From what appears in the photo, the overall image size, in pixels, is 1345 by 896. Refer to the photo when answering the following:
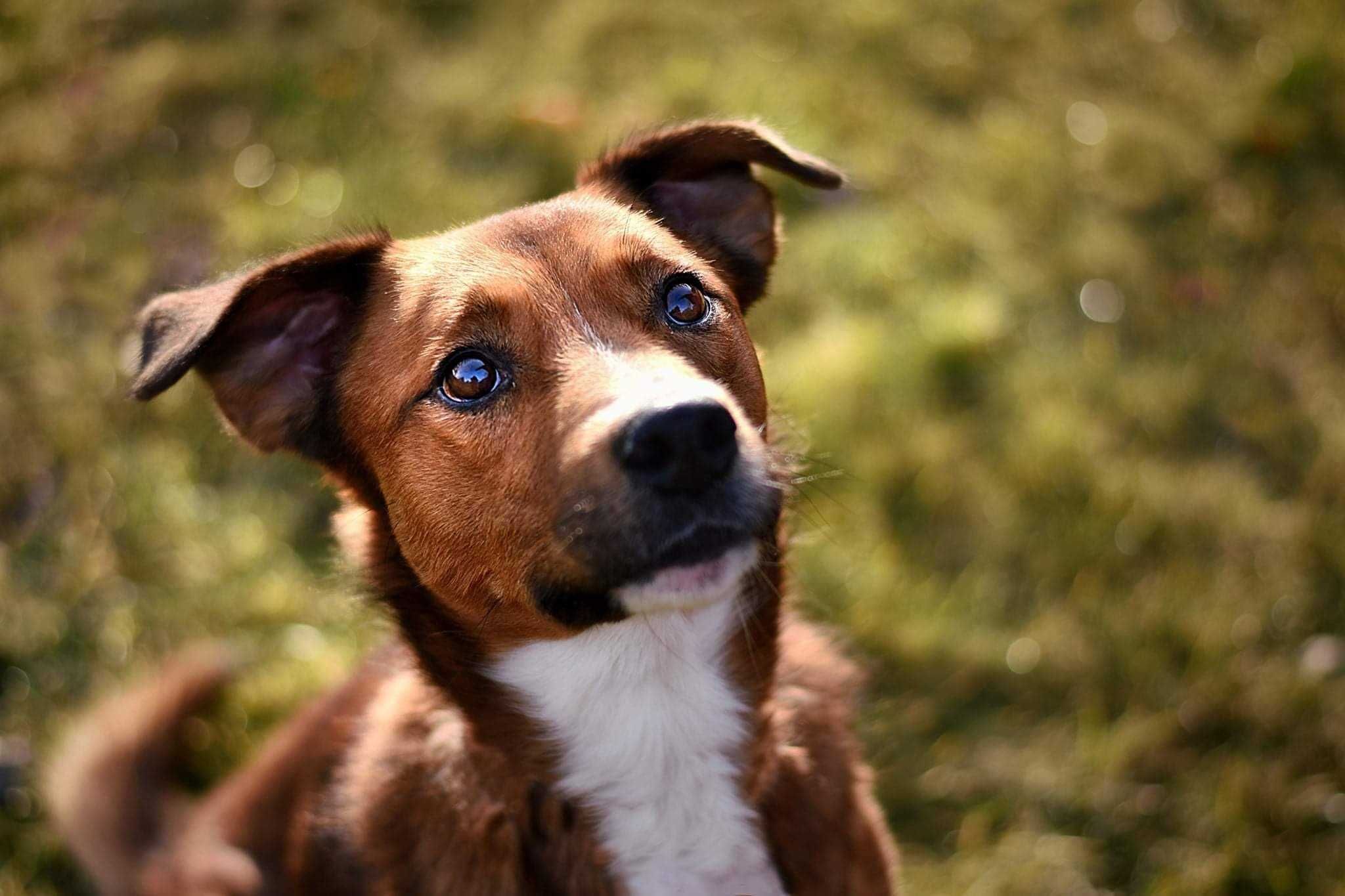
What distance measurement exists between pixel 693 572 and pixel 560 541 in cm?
29

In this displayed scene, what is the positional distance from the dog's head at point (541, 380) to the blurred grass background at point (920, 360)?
Answer: 566 millimetres

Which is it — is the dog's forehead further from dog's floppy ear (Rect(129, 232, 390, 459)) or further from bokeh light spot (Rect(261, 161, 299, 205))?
bokeh light spot (Rect(261, 161, 299, 205))

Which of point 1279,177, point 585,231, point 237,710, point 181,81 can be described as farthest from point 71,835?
point 1279,177

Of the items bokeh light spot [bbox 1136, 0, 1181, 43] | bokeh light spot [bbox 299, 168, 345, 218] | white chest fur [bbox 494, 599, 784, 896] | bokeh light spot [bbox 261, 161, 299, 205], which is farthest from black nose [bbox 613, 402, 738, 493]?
bokeh light spot [bbox 1136, 0, 1181, 43]

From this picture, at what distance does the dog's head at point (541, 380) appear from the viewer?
7.77 ft

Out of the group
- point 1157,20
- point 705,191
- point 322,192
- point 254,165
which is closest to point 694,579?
point 705,191

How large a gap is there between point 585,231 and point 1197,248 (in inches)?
146

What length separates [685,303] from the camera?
2809mm

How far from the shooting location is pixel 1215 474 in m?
4.53

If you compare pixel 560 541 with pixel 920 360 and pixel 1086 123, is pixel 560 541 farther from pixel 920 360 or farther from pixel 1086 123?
pixel 1086 123

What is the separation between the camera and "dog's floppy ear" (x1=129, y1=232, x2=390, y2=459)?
271cm

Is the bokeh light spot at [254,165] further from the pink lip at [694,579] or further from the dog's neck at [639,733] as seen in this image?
the pink lip at [694,579]

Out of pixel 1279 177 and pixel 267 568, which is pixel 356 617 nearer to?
pixel 267 568

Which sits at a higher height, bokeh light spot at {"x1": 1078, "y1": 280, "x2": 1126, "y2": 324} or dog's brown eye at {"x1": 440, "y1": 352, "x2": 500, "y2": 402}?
dog's brown eye at {"x1": 440, "y1": 352, "x2": 500, "y2": 402}
